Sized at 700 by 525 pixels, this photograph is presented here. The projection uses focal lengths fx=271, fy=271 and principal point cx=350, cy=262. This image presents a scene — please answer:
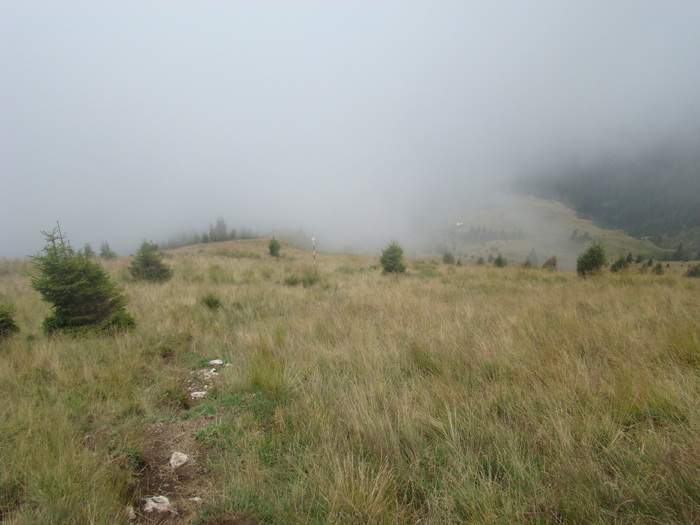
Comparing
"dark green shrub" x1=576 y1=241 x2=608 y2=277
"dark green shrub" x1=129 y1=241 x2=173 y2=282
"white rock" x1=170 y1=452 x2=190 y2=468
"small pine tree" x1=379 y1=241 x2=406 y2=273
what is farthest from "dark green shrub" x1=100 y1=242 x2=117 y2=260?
"dark green shrub" x1=576 y1=241 x2=608 y2=277

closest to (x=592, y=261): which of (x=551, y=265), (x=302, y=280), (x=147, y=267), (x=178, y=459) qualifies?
(x=551, y=265)

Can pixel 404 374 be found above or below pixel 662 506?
below

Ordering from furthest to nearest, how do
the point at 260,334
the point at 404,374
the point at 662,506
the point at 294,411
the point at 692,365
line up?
the point at 260,334, the point at 404,374, the point at 692,365, the point at 294,411, the point at 662,506

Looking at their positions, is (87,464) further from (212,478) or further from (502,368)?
(502,368)

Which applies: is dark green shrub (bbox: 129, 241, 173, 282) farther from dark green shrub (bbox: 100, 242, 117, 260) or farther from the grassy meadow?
dark green shrub (bbox: 100, 242, 117, 260)

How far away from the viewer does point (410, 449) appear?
6.54 feet

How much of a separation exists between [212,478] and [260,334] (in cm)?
255

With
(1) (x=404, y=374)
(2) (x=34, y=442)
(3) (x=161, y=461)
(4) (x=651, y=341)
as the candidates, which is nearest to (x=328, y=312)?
(1) (x=404, y=374)

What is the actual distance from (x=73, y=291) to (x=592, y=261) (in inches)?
670

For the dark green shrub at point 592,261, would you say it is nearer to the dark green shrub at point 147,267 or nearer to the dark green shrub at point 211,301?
the dark green shrub at point 211,301

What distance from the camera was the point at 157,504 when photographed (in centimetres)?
179

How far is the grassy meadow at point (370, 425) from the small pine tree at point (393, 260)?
9289mm

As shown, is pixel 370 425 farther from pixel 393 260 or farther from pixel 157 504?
pixel 393 260

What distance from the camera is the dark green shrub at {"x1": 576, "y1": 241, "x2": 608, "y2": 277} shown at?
1178 cm
